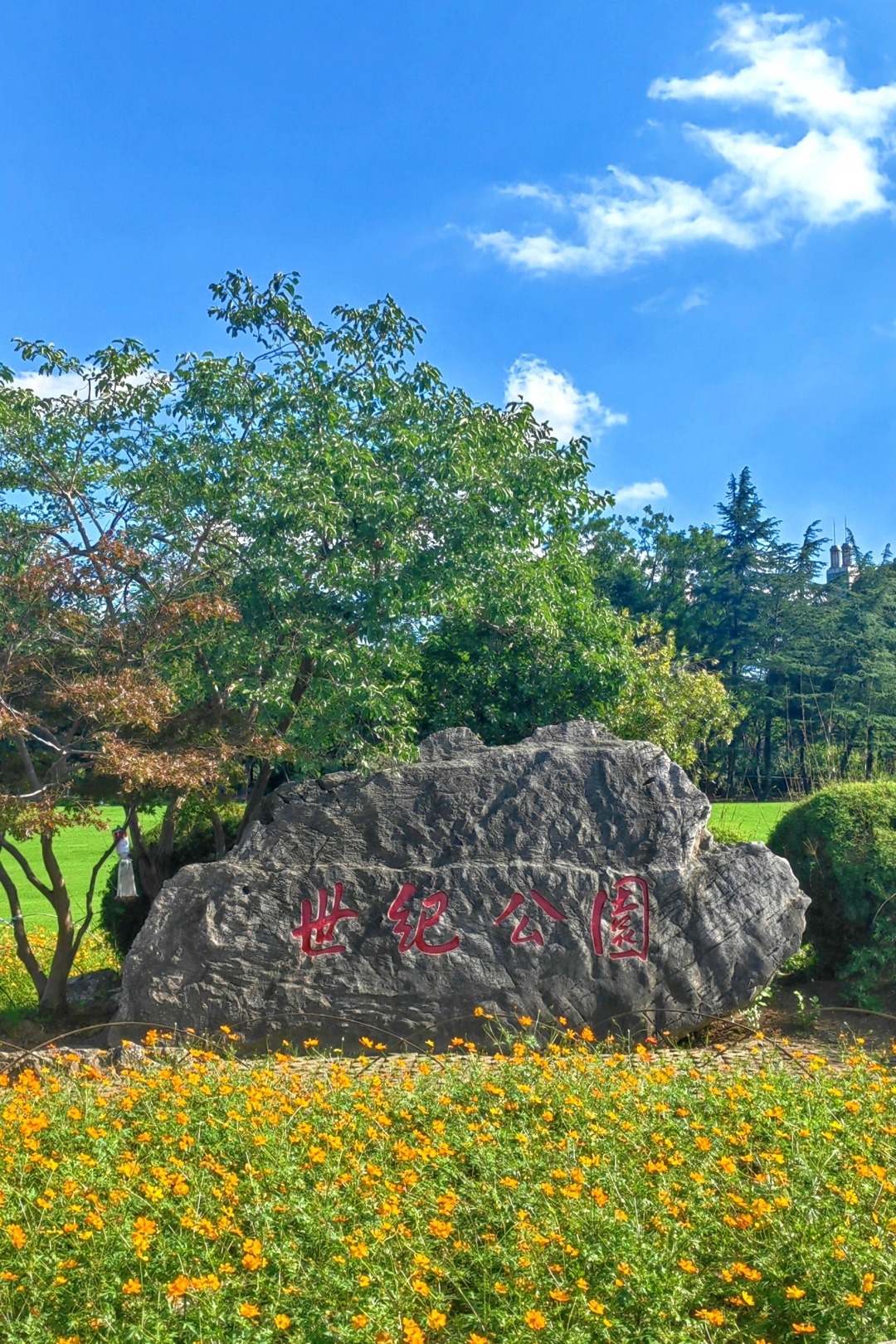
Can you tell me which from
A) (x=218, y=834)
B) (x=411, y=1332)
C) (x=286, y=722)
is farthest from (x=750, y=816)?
(x=411, y=1332)

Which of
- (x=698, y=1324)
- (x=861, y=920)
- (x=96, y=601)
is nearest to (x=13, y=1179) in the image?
(x=698, y=1324)

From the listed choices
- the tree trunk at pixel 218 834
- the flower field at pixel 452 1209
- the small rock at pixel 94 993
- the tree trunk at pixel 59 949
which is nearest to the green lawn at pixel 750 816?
the tree trunk at pixel 218 834

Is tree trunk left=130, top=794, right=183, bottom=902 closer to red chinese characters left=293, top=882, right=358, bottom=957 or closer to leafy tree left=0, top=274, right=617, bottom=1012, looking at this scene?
leafy tree left=0, top=274, right=617, bottom=1012

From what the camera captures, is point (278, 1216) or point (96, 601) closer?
point (278, 1216)

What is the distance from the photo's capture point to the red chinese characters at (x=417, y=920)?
6.14 m

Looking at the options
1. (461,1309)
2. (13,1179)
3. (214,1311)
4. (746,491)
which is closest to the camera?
(214,1311)

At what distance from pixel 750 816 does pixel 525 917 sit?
1162cm

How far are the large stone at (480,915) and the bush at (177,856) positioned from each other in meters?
1.97

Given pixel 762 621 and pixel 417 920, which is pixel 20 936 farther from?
pixel 762 621

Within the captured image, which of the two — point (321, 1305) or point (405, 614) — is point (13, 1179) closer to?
point (321, 1305)

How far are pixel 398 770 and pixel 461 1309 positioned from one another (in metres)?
3.91

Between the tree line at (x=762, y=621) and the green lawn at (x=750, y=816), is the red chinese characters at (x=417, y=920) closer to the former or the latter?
the green lawn at (x=750, y=816)

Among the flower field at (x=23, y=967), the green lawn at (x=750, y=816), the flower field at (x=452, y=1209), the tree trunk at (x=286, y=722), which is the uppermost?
the tree trunk at (x=286, y=722)

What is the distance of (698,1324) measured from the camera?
2.72 meters
